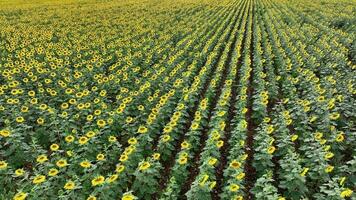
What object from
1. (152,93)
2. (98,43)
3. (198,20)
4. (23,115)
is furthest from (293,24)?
(23,115)

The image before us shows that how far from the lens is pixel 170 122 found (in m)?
8.12

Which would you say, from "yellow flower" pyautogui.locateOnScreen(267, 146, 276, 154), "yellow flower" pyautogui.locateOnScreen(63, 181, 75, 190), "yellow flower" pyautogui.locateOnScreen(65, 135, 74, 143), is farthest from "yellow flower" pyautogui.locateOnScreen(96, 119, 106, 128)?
"yellow flower" pyautogui.locateOnScreen(267, 146, 276, 154)

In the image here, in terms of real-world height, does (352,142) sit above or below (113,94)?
below

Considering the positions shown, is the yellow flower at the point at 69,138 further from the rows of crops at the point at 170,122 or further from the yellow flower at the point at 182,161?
the yellow flower at the point at 182,161

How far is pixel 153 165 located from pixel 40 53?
10.1m

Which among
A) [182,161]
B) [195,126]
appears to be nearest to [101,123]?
[195,126]

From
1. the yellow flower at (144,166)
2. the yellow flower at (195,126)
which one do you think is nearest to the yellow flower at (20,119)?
the yellow flower at (144,166)

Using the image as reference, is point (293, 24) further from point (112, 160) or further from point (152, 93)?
point (112, 160)

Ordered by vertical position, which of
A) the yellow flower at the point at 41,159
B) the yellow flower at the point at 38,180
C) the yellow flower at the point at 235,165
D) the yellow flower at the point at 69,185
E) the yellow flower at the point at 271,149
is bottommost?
the yellow flower at the point at 271,149

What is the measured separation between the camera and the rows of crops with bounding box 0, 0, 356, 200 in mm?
6262

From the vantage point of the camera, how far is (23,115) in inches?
343

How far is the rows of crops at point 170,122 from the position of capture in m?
6.26

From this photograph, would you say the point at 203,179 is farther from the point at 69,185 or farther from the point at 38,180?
the point at 38,180

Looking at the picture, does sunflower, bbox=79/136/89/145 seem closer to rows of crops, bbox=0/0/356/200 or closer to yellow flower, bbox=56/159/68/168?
rows of crops, bbox=0/0/356/200
